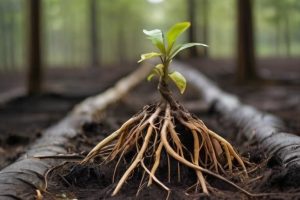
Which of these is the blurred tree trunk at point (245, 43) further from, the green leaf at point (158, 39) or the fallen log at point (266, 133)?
the green leaf at point (158, 39)

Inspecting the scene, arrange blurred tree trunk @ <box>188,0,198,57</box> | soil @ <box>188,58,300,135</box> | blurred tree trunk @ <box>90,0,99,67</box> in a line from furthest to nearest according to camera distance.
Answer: blurred tree trunk @ <box>90,0,99,67</box> → blurred tree trunk @ <box>188,0,198,57</box> → soil @ <box>188,58,300,135</box>

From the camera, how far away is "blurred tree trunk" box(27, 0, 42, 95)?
12.0m

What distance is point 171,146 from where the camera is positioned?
3551mm

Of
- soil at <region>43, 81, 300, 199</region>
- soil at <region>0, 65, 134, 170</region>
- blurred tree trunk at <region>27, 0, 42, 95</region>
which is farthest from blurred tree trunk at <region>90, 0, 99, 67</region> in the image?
soil at <region>43, 81, 300, 199</region>

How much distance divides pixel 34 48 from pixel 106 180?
355 inches

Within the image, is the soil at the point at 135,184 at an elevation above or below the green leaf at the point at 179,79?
below

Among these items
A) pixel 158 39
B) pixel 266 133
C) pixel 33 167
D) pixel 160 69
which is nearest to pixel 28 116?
pixel 266 133

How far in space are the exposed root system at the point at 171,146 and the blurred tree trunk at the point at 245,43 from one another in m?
9.51

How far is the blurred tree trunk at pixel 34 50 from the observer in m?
12.0

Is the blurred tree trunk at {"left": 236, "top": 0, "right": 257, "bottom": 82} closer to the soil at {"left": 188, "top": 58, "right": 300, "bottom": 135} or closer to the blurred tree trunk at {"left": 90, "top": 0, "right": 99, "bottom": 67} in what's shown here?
the soil at {"left": 188, "top": 58, "right": 300, "bottom": 135}

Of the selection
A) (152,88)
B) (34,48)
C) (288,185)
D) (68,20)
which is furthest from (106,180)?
(68,20)

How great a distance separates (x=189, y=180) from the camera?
338cm

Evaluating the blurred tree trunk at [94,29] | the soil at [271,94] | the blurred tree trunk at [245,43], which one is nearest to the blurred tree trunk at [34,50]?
the soil at [271,94]

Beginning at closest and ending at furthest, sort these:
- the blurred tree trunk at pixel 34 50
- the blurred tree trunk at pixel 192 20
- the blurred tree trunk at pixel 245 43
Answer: the blurred tree trunk at pixel 34 50 < the blurred tree trunk at pixel 245 43 < the blurred tree trunk at pixel 192 20
